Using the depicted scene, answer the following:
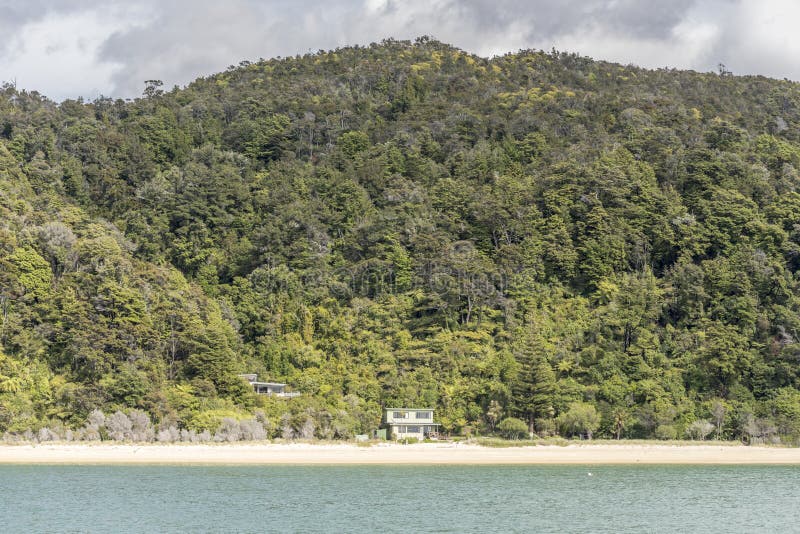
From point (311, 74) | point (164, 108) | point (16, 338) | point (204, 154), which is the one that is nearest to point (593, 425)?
point (16, 338)

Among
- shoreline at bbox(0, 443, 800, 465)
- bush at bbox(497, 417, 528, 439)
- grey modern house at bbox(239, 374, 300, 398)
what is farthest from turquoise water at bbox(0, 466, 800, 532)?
grey modern house at bbox(239, 374, 300, 398)

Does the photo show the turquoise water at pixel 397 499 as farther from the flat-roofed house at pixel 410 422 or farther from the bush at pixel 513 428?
the flat-roofed house at pixel 410 422

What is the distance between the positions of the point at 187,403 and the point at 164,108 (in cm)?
4575

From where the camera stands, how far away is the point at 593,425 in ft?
178

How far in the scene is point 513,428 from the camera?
54.5 m

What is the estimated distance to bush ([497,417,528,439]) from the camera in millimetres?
54312

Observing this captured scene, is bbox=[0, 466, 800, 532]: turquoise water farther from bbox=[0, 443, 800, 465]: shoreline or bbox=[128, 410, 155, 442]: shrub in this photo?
bbox=[128, 410, 155, 442]: shrub

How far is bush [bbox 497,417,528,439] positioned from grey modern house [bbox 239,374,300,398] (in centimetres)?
1316

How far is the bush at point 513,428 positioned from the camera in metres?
54.3

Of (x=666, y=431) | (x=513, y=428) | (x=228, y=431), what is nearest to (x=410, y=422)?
(x=513, y=428)

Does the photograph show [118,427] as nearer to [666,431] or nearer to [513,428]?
[513,428]

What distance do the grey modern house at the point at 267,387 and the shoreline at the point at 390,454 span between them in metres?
7.29

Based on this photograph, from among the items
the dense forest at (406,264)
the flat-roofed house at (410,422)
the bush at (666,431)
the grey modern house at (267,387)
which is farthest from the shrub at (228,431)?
the bush at (666,431)

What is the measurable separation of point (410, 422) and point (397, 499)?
58.8ft
